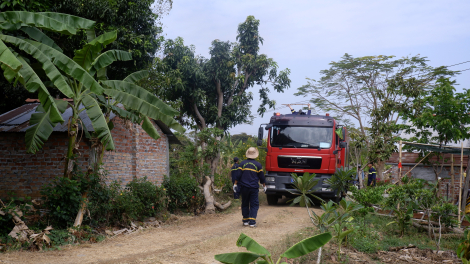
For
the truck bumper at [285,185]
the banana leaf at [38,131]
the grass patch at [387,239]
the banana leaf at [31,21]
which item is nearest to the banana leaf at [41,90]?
the banana leaf at [38,131]

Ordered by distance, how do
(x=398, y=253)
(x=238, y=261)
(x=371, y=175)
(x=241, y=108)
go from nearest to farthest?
(x=238, y=261), (x=398, y=253), (x=371, y=175), (x=241, y=108)

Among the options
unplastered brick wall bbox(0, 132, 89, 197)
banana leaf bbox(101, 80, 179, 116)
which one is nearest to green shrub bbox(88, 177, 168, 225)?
unplastered brick wall bbox(0, 132, 89, 197)

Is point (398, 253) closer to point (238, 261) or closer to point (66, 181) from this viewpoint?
point (238, 261)

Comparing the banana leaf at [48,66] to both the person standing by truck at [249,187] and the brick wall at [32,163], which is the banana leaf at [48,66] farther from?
the person standing by truck at [249,187]

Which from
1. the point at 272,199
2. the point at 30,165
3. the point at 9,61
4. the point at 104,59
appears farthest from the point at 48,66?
the point at 272,199

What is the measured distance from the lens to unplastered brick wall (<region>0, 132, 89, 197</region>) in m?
8.89

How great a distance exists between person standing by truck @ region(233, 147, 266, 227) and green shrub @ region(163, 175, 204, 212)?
7.77 feet

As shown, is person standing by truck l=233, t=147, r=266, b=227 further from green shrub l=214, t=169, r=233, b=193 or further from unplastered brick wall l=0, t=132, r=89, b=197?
green shrub l=214, t=169, r=233, b=193

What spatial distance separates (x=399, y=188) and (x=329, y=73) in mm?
16318

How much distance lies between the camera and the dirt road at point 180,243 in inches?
234

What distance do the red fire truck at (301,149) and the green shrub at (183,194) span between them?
236cm

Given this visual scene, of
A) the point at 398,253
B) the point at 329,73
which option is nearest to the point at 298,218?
the point at 398,253

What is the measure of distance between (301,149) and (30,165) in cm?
772

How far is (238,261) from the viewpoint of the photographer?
3.34m
